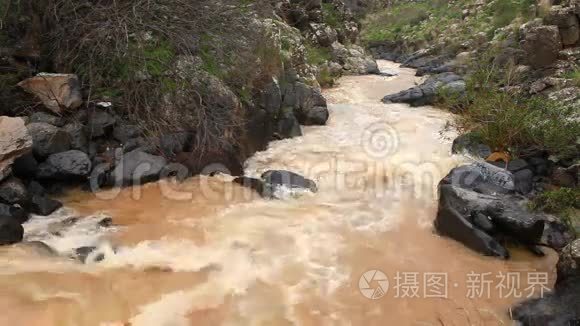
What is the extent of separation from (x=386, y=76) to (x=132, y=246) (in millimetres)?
11751

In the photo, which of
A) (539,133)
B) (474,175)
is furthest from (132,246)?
(539,133)

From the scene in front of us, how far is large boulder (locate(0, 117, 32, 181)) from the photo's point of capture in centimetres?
436

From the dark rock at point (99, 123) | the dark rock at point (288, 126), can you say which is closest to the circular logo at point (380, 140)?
the dark rock at point (288, 126)

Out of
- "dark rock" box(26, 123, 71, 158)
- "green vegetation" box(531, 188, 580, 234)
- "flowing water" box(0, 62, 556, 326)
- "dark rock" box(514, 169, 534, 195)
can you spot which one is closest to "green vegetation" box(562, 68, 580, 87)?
"dark rock" box(514, 169, 534, 195)

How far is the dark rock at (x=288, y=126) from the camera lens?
7.56 meters

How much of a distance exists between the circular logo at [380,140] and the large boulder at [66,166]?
12.4 feet

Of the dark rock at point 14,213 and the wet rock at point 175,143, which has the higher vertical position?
the wet rock at point 175,143

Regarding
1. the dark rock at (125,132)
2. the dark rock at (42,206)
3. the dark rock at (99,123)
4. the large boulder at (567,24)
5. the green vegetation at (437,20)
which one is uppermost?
the green vegetation at (437,20)

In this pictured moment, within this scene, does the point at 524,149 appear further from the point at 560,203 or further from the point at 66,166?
the point at 66,166

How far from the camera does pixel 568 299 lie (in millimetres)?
3400

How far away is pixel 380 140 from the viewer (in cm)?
769

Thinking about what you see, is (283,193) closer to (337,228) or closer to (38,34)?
(337,228)

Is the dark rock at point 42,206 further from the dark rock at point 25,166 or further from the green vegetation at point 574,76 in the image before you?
the green vegetation at point 574,76

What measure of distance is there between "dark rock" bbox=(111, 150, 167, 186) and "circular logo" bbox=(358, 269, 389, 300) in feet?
8.77
